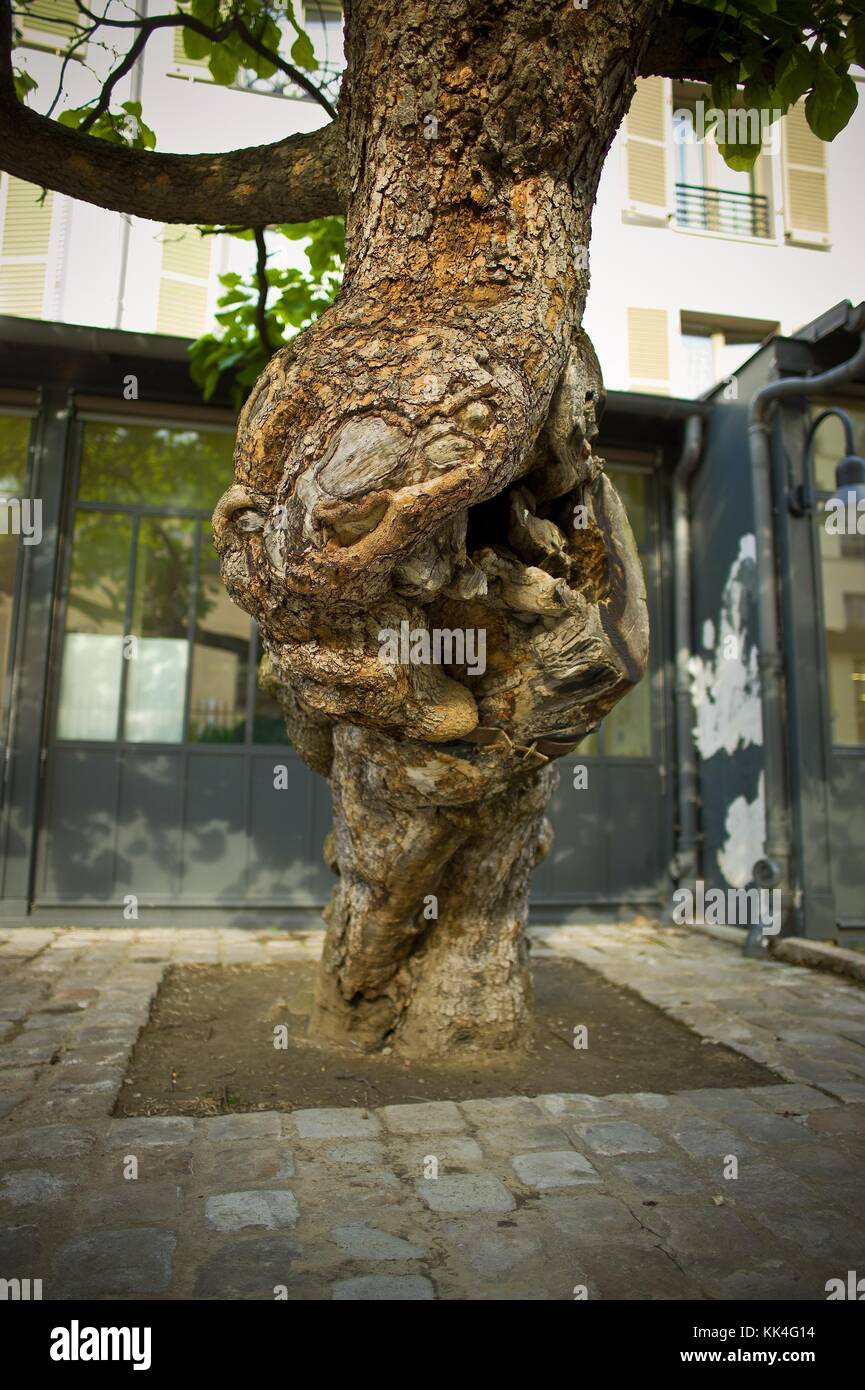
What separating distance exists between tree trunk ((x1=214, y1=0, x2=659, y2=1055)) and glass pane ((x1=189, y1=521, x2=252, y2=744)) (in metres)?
4.11

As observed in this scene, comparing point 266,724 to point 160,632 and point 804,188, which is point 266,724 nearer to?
point 160,632

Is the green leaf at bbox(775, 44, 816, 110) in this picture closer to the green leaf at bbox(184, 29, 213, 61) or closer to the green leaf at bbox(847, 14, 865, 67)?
the green leaf at bbox(847, 14, 865, 67)

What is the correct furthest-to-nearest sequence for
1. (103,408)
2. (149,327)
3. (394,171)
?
(149,327) < (103,408) < (394,171)

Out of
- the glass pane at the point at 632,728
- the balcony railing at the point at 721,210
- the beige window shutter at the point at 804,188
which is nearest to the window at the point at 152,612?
the glass pane at the point at 632,728

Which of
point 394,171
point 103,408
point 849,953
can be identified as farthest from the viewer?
point 103,408

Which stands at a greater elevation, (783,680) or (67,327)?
(67,327)

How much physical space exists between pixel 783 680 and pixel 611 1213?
4.91 meters

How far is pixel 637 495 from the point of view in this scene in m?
7.90

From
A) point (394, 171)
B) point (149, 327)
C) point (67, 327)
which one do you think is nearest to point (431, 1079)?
point (394, 171)

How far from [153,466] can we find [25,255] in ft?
16.9

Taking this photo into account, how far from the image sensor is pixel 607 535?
2941 millimetres

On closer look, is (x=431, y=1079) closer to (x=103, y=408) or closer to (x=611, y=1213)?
(x=611, y=1213)

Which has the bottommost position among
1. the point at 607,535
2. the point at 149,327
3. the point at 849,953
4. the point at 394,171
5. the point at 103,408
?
the point at 849,953

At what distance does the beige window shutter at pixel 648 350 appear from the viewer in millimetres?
11438
